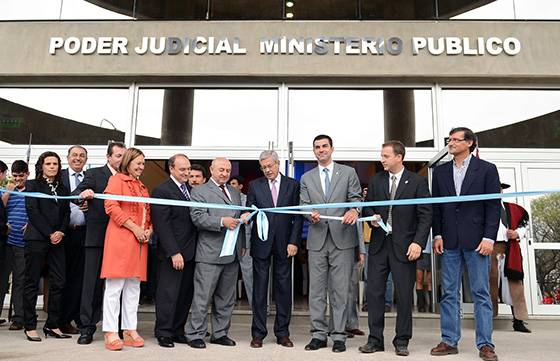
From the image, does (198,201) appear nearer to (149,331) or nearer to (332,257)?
(332,257)

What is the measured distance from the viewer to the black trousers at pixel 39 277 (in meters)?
4.24

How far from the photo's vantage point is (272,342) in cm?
434

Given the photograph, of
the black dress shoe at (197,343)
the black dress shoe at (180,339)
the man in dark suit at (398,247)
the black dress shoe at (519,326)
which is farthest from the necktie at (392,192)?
the black dress shoe at (519,326)

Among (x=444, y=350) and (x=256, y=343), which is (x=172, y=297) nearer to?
(x=256, y=343)

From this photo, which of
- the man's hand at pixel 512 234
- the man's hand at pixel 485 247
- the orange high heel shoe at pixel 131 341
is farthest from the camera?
the man's hand at pixel 512 234

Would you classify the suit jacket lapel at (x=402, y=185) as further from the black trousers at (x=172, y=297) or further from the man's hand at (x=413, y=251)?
the black trousers at (x=172, y=297)

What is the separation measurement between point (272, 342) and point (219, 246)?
99 cm

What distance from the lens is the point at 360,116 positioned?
680 centimetres

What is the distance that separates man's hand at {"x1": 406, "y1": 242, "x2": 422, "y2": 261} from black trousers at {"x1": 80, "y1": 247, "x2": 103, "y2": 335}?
2603 mm

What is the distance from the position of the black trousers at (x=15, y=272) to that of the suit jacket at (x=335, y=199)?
3110mm

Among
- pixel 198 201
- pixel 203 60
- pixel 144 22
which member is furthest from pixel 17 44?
pixel 198 201

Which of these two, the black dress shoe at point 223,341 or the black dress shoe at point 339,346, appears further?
the black dress shoe at point 223,341

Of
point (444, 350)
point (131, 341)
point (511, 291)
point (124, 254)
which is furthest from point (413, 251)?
point (511, 291)

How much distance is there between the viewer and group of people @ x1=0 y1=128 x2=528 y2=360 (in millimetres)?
3891
